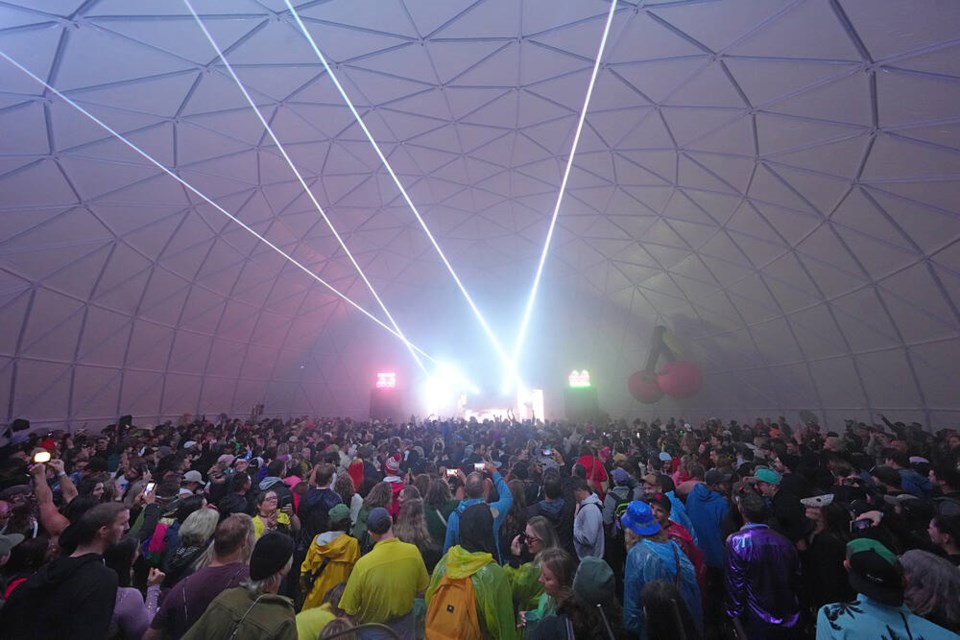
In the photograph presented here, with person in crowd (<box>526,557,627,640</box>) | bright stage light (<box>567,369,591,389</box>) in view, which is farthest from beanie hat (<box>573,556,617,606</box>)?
bright stage light (<box>567,369,591,389</box>)

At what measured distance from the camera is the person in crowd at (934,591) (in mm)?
2873

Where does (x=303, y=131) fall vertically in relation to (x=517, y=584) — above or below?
above

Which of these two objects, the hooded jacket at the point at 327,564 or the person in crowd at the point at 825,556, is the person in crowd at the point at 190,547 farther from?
the person in crowd at the point at 825,556

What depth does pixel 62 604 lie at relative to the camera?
300 cm

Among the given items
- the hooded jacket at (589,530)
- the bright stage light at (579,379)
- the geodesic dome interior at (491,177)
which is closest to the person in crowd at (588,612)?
the hooded jacket at (589,530)

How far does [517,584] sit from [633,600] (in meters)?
1.18

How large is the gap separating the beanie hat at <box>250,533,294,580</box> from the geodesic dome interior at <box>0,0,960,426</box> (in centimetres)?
1279

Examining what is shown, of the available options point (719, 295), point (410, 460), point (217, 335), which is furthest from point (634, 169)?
point (217, 335)

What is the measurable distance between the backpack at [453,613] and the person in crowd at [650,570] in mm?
1562

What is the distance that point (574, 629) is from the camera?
308 centimetres

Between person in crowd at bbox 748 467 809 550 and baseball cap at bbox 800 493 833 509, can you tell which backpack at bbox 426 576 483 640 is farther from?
baseball cap at bbox 800 493 833 509

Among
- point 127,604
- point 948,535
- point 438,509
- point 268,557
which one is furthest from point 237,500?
point 948,535

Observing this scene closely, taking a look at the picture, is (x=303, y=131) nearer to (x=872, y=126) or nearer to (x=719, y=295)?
(x=872, y=126)

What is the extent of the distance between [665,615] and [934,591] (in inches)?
77.0
